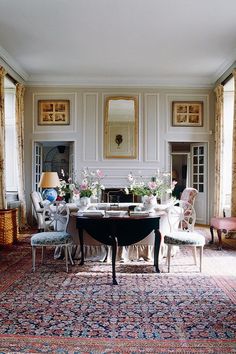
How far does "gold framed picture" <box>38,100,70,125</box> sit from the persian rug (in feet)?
14.5

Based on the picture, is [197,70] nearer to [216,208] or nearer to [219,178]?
[219,178]

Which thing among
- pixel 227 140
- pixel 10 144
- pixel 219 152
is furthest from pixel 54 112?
pixel 227 140

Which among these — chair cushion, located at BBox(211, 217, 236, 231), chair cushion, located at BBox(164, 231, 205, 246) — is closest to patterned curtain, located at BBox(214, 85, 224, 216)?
chair cushion, located at BBox(211, 217, 236, 231)

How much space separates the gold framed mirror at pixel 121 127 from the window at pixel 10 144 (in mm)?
2020

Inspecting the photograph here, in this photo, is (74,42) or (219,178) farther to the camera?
(219,178)

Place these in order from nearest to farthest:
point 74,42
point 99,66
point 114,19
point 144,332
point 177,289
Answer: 1. point 144,332
2. point 177,289
3. point 114,19
4. point 74,42
5. point 99,66

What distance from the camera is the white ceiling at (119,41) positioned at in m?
4.95

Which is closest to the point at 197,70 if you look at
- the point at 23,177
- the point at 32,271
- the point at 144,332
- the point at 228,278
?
the point at 23,177

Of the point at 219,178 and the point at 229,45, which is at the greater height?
the point at 229,45

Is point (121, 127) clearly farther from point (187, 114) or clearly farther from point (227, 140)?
point (227, 140)

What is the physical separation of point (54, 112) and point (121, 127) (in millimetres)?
1555

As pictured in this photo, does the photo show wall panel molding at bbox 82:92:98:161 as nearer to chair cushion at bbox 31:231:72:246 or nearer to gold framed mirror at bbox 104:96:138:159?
gold framed mirror at bbox 104:96:138:159

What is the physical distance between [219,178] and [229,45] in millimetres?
2721

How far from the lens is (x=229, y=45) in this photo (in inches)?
249
